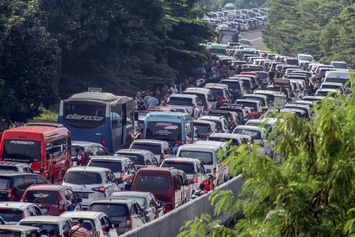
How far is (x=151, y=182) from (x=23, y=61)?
14584 mm

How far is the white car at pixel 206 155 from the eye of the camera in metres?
36.8

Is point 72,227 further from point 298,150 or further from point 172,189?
point 298,150

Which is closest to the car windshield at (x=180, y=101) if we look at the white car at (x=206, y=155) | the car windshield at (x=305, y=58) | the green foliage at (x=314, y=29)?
the white car at (x=206, y=155)

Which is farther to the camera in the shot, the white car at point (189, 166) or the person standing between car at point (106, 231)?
the white car at point (189, 166)

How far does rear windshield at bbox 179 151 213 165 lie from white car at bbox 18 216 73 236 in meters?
12.7

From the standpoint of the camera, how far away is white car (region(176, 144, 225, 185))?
3678 cm

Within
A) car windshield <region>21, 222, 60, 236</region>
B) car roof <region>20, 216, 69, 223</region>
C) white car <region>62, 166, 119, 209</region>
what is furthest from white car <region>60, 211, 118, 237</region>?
white car <region>62, 166, 119, 209</region>

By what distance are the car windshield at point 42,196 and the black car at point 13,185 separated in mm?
1448

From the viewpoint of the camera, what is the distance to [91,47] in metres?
56.5

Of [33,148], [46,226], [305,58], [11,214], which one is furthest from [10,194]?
[305,58]

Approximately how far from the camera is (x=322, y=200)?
43.9 ft

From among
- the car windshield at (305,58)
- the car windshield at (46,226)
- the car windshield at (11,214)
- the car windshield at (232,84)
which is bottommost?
the car windshield at (305,58)

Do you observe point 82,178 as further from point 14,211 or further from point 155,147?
point 155,147

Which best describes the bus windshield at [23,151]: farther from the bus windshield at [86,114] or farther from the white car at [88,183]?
the bus windshield at [86,114]
